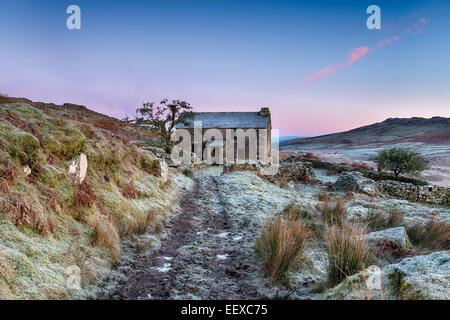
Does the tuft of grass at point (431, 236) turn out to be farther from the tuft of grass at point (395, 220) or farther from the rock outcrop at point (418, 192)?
the rock outcrop at point (418, 192)

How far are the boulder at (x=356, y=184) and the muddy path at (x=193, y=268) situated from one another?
1098 cm

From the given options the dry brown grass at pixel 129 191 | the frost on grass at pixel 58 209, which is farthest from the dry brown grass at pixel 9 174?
the dry brown grass at pixel 129 191

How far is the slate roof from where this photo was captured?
4038 cm

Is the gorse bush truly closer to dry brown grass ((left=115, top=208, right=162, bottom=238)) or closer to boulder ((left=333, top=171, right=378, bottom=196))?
boulder ((left=333, top=171, right=378, bottom=196))

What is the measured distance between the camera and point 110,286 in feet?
12.7

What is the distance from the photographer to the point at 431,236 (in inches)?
237

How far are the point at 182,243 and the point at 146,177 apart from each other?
4877 millimetres

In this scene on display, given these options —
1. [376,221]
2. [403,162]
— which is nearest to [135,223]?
[376,221]

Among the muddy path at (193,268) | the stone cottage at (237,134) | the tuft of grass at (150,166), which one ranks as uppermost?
the stone cottage at (237,134)

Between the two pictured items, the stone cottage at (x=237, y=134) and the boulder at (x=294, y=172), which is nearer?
the boulder at (x=294, y=172)

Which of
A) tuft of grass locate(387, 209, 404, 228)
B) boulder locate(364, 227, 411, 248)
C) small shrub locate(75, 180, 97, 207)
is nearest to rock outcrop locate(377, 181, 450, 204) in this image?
tuft of grass locate(387, 209, 404, 228)

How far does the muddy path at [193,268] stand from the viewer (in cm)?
388

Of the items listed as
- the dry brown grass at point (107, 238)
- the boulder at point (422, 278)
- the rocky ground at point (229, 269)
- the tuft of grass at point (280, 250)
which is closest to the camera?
the boulder at point (422, 278)
